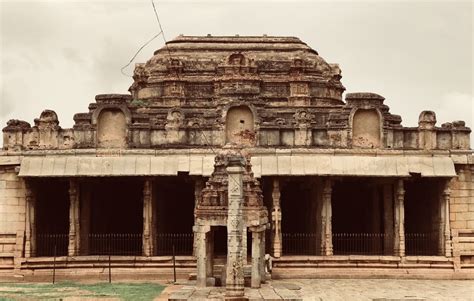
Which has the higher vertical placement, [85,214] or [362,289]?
[85,214]

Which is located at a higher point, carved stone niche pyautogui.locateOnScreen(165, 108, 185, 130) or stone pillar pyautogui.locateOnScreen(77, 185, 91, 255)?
carved stone niche pyautogui.locateOnScreen(165, 108, 185, 130)

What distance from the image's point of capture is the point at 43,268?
23125 millimetres

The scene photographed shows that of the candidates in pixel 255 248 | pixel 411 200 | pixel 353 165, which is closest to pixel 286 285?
pixel 255 248

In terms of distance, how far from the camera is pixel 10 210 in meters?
23.8

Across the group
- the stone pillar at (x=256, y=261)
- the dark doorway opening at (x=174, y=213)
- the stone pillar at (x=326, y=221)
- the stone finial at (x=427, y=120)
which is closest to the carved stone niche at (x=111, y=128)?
the dark doorway opening at (x=174, y=213)

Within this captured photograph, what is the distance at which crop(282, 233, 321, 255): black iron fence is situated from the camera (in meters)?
24.2

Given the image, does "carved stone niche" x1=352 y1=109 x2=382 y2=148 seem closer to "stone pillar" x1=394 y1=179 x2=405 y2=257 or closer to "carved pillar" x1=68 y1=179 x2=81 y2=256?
"stone pillar" x1=394 y1=179 x2=405 y2=257

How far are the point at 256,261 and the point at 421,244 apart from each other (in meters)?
9.38

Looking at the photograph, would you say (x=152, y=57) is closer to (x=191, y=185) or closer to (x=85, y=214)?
(x=191, y=185)

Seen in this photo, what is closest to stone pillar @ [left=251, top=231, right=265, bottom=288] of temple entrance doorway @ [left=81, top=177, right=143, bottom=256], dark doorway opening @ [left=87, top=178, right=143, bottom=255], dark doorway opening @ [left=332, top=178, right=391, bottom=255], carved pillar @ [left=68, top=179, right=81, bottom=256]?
dark doorway opening @ [left=332, top=178, right=391, bottom=255]

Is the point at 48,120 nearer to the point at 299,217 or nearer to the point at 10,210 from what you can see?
the point at 10,210

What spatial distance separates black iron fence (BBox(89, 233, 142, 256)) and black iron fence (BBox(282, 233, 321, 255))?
525 cm

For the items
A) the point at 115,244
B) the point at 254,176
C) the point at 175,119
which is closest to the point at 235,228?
the point at 254,176

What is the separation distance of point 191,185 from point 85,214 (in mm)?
4284
